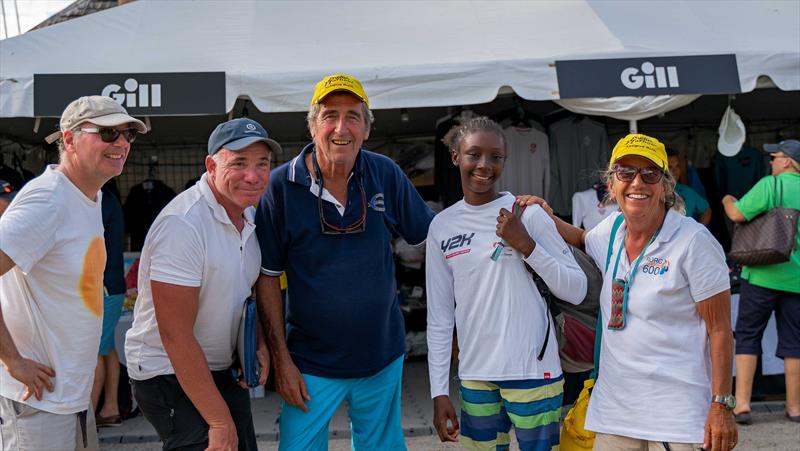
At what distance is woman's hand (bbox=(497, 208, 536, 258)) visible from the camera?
2.72 meters

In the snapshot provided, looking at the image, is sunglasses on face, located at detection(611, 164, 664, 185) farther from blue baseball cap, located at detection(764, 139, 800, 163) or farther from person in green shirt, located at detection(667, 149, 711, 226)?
person in green shirt, located at detection(667, 149, 711, 226)

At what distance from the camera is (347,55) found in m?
5.68

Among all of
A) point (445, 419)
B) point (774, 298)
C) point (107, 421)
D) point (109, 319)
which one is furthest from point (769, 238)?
point (107, 421)

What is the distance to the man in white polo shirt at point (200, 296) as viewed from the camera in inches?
98.7

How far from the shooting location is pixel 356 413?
10.2 feet

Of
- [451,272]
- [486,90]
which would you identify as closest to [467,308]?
[451,272]

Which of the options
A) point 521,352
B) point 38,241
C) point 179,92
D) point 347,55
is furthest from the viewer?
point 347,55

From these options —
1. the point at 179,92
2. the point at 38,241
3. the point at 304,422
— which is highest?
the point at 179,92

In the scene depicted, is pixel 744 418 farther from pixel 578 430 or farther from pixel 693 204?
pixel 578 430

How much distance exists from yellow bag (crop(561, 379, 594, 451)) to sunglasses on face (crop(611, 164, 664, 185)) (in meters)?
0.82

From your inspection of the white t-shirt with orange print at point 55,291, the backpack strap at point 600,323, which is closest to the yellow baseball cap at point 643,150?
the backpack strap at point 600,323

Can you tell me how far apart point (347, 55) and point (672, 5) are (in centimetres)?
312

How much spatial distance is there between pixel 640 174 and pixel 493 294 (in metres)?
0.71

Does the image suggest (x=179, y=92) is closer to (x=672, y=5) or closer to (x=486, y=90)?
(x=486, y=90)
